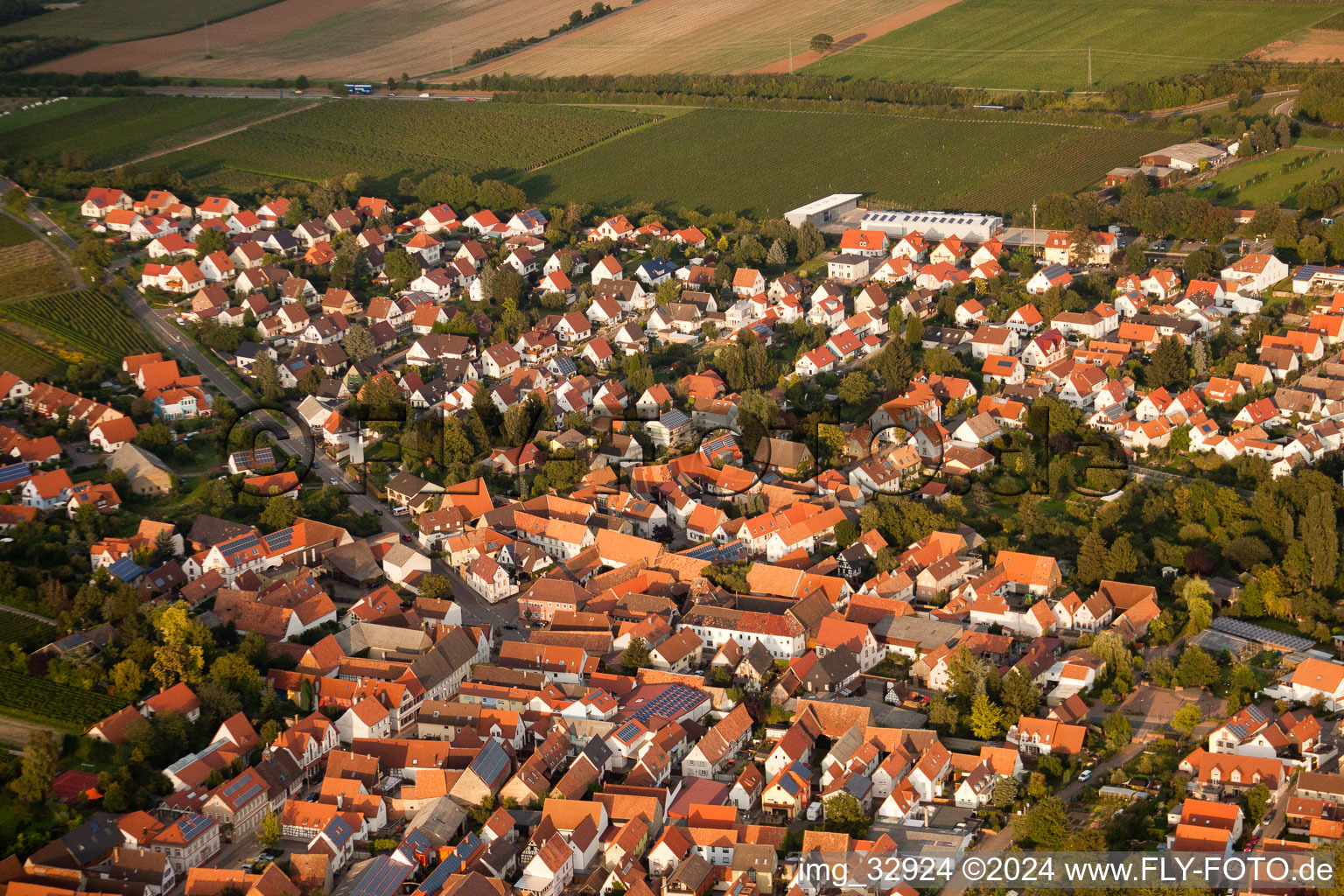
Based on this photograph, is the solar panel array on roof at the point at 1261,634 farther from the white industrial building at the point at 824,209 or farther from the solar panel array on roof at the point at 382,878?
the white industrial building at the point at 824,209

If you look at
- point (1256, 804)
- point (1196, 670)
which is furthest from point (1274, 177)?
point (1256, 804)

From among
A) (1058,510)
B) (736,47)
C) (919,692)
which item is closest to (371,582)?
(919,692)

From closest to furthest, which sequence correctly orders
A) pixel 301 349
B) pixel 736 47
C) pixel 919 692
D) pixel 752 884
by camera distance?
1. pixel 752 884
2. pixel 919 692
3. pixel 301 349
4. pixel 736 47

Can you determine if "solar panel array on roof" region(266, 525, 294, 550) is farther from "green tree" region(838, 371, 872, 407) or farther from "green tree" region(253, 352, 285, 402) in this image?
"green tree" region(838, 371, 872, 407)

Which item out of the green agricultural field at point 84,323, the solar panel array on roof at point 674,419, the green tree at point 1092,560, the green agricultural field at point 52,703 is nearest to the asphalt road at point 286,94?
the green agricultural field at point 84,323

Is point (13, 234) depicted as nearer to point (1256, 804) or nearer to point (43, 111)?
point (43, 111)

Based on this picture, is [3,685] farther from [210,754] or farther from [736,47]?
[736,47]
